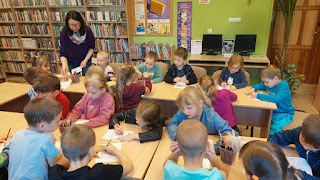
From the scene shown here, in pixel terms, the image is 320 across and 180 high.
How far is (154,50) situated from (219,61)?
1.41 metres

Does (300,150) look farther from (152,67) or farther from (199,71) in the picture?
(152,67)

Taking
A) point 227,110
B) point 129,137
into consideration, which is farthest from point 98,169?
point 227,110

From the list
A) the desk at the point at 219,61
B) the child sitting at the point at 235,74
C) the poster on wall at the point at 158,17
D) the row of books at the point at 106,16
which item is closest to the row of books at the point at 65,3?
the row of books at the point at 106,16

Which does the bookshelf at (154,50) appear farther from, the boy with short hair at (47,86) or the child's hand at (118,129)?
the child's hand at (118,129)

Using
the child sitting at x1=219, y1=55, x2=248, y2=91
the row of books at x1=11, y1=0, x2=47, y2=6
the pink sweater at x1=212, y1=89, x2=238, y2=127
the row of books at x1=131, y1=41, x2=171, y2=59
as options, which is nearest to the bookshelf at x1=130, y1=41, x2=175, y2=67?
the row of books at x1=131, y1=41, x2=171, y2=59

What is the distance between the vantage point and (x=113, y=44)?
5043 millimetres

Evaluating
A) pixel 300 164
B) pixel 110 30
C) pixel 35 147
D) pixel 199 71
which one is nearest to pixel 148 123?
pixel 35 147

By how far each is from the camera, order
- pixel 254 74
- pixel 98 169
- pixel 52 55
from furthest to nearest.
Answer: pixel 52 55 → pixel 254 74 → pixel 98 169

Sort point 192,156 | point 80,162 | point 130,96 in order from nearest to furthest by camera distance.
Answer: point 192,156, point 80,162, point 130,96

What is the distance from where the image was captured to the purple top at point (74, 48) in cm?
333

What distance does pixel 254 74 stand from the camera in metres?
4.82

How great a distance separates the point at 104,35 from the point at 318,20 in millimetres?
4633

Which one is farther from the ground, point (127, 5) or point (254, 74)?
point (127, 5)

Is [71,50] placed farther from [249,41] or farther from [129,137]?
[249,41]
